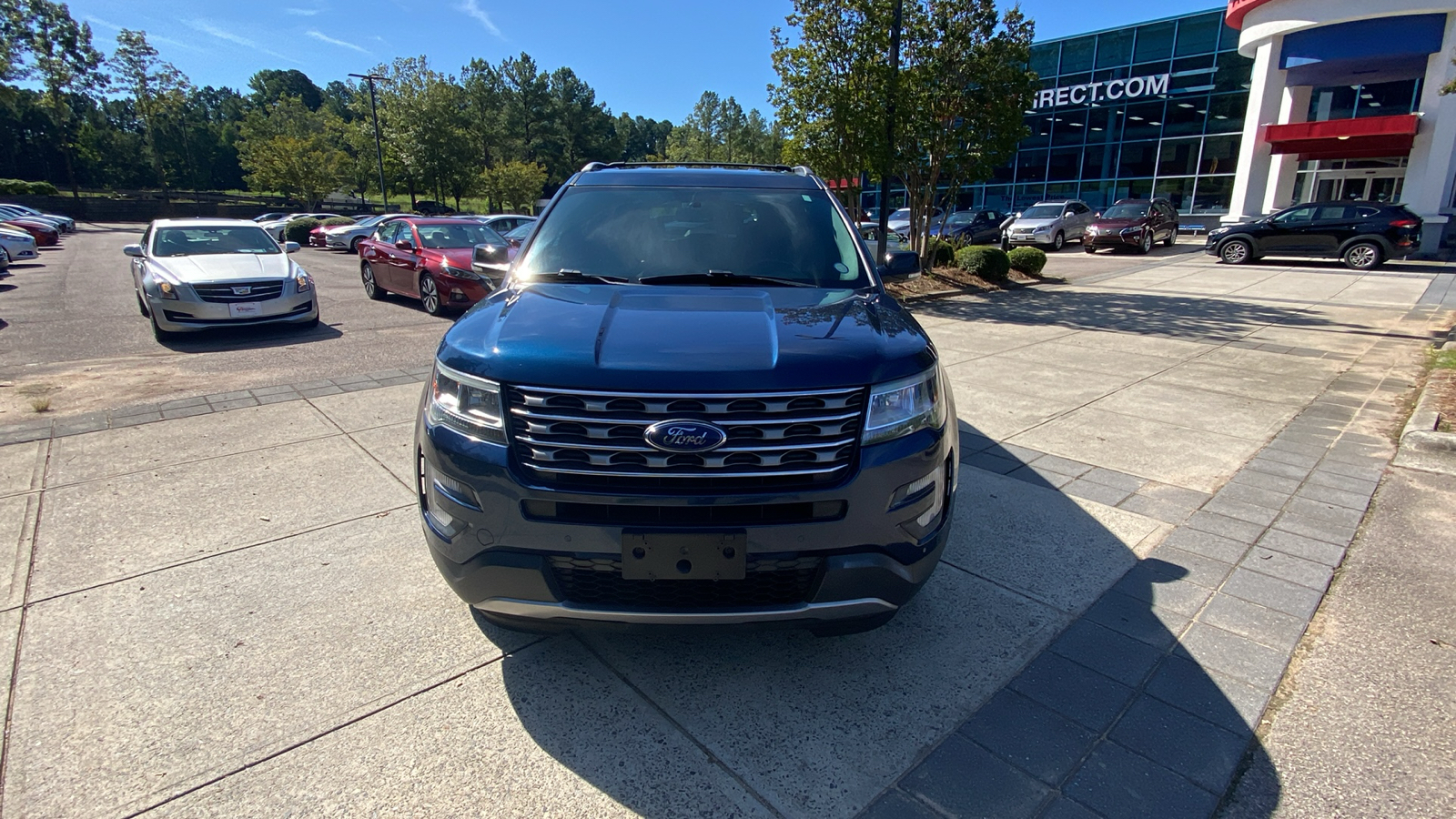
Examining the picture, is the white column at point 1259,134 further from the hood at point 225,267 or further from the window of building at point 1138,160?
the hood at point 225,267

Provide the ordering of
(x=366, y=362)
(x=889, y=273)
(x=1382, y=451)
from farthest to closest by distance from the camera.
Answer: (x=366, y=362), (x=1382, y=451), (x=889, y=273)

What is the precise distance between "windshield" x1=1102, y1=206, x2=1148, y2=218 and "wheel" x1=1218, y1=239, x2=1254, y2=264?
3.44 m

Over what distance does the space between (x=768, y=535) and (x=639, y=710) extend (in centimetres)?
86

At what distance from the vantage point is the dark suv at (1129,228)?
74.3 ft

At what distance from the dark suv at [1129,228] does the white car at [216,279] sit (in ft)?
72.9

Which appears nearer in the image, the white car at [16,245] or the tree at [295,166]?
the white car at [16,245]

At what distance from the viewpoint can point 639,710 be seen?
8.37 feet

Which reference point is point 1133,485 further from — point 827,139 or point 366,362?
point 827,139

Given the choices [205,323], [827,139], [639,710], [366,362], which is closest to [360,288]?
[205,323]

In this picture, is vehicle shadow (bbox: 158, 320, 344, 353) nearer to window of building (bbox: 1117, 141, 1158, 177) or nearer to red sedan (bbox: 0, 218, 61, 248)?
red sedan (bbox: 0, 218, 61, 248)

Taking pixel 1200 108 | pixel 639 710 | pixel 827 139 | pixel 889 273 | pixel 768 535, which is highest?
pixel 1200 108

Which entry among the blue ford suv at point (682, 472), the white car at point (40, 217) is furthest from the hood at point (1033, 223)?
the white car at point (40, 217)

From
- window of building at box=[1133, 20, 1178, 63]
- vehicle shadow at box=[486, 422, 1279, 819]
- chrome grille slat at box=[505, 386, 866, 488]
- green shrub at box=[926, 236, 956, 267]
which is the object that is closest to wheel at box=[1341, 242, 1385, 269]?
green shrub at box=[926, 236, 956, 267]

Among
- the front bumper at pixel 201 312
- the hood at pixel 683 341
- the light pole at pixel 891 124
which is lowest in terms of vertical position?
the front bumper at pixel 201 312
